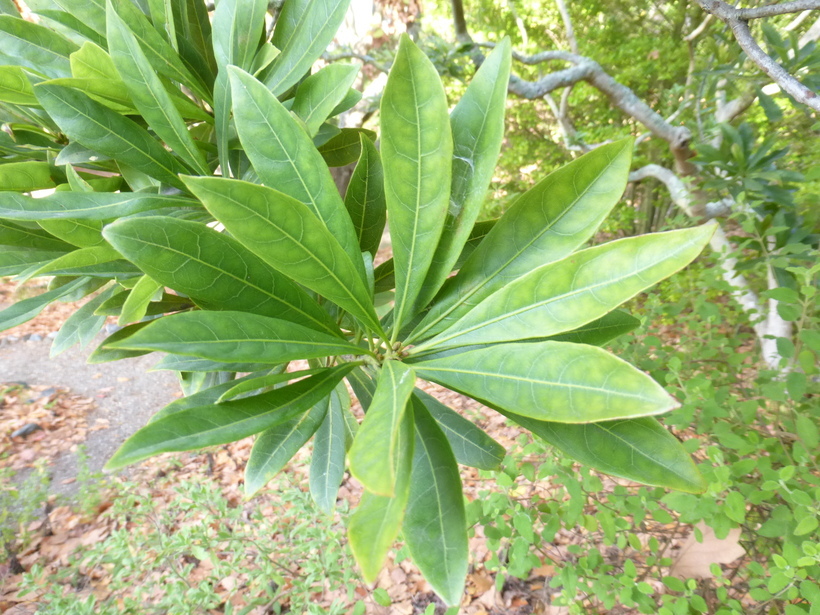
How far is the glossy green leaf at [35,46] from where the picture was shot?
33.0 inches

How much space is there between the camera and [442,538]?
62 cm

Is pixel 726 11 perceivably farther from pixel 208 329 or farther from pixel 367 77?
pixel 367 77

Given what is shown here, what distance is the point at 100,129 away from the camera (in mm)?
753

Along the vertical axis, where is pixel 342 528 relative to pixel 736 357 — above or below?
below

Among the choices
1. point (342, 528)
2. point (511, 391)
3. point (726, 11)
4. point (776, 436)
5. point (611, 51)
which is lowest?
point (342, 528)

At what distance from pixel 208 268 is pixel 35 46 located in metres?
0.64

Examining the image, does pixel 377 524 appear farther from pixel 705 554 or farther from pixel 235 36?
pixel 705 554

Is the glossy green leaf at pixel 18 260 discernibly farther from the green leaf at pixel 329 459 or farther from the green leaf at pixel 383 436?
the green leaf at pixel 383 436

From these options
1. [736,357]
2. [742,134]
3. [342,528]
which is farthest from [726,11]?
[342,528]

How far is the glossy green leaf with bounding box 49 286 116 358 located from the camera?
1019 mm

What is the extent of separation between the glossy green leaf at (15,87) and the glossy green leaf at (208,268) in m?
0.47

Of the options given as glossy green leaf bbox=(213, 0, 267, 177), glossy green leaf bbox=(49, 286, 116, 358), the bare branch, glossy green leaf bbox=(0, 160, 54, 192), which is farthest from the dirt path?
the bare branch

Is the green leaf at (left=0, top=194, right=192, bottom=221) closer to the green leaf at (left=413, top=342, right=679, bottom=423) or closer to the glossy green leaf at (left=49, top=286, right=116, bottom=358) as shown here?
the glossy green leaf at (left=49, top=286, right=116, bottom=358)

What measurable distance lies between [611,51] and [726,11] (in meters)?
5.10
